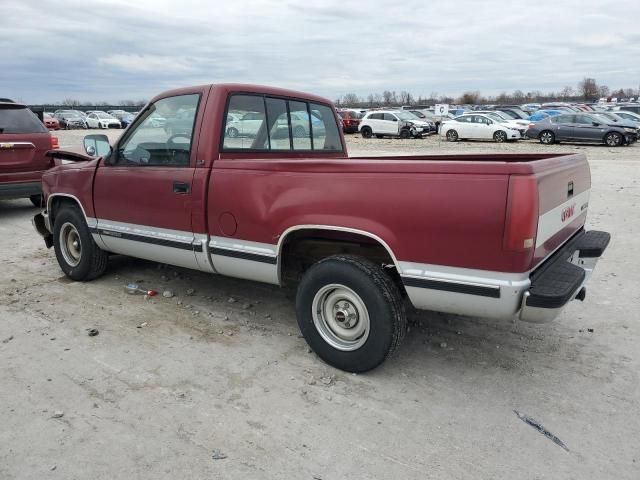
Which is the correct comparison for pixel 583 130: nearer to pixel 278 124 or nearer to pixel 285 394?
pixel 278 124

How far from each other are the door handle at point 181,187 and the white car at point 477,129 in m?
23.1

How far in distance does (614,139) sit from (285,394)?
930 inches

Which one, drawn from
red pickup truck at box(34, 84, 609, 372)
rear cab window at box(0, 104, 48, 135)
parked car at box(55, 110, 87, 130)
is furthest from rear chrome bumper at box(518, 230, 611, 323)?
parked car at box(55, 110, 87, 130)

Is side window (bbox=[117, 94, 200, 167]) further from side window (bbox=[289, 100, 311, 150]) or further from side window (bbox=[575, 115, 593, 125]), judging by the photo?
side window (bbox=[575, 115, 593, 125])

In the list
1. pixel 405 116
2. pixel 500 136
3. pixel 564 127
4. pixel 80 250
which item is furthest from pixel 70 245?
pixel 405 116

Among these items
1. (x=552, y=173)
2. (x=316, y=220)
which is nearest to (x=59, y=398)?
(x=316, y=220)

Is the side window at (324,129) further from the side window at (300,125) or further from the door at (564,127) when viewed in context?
the door at (564,127)

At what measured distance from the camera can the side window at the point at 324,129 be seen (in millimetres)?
5012

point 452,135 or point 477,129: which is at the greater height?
point 477,129

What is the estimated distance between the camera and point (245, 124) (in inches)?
167

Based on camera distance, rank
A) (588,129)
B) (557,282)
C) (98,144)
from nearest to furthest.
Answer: (557,282)
(98,144)
(588,129)

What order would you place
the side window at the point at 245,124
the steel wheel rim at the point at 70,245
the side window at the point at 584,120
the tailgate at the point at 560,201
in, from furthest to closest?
1. the side window at the point at 584,120
2. the steel wheel rim at the point at 70,245
3. the side window at the point at 245,124
4. the tailgate at the point at 560,201

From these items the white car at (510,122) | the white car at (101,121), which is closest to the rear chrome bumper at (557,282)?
the white car at (510,122)

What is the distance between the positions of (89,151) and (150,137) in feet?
4.00
